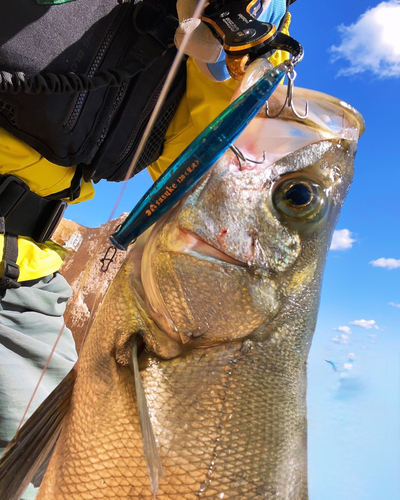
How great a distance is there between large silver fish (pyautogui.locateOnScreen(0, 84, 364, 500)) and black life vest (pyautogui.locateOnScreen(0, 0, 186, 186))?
0.59m

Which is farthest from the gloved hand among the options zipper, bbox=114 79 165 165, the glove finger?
zipper, bbox=114 79 165 165

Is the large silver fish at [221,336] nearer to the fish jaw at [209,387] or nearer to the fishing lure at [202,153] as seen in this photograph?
the fish jaw at [209,387]

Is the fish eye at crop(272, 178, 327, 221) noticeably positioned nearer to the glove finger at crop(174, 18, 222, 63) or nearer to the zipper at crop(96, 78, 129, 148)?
the glove finger at crop(174, 18, 222, 63)

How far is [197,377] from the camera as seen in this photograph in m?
0.94

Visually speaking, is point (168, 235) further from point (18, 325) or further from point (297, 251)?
point (18, 325)

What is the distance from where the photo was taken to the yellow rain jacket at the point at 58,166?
138 centimetres

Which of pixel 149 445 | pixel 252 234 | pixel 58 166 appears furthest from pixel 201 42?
pixel 149 445

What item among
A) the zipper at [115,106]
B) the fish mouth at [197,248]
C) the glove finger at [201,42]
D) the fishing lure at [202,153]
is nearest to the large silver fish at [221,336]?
the fish mouth at [197,248]

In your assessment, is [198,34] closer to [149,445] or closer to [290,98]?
[290,98]

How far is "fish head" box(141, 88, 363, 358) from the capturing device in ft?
3.08

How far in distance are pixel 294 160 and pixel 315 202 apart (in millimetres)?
119

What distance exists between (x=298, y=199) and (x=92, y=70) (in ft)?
2.69

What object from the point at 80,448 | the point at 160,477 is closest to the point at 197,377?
the point at 160,477

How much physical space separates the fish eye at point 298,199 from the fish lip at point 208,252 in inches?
7.0
